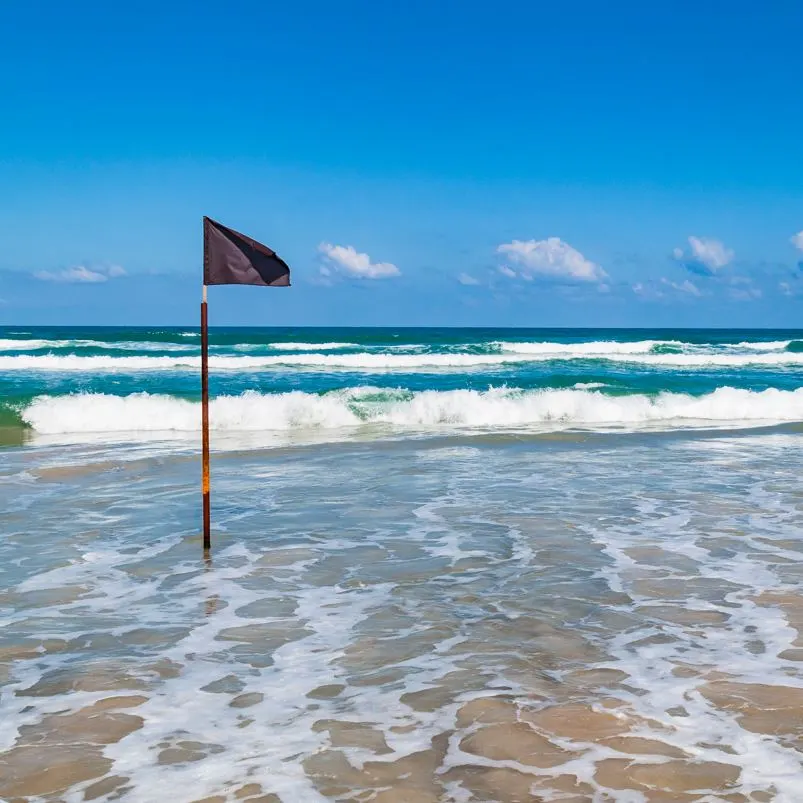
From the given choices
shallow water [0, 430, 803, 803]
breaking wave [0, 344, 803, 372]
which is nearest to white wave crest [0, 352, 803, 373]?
breaking wave [0, 344, 803, 372]

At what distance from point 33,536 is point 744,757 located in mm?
6955

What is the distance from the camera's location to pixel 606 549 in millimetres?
7812

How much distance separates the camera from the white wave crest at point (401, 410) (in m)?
20.3

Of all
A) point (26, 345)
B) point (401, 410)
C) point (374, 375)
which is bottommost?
point (401, 410)

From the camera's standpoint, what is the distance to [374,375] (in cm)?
3591

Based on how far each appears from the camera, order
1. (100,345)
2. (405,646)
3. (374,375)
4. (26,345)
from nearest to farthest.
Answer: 1. (405,646)
2. (374,375)
3. (100,345)
4. (26,345)

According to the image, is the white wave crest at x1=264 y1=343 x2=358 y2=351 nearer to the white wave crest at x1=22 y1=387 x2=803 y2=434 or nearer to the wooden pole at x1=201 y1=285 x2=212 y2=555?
the white wave crest at x1=22 y1=387 x2=803 y2=434

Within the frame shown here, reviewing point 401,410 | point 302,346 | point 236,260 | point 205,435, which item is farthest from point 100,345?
point 236,260

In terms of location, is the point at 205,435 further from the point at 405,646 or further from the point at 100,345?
the point at 100,345

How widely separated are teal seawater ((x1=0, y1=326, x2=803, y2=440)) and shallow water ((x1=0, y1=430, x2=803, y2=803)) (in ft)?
36.2

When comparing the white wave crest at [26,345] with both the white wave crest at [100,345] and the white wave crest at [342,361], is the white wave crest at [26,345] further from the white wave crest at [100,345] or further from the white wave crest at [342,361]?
the white wave crest at [342,361]

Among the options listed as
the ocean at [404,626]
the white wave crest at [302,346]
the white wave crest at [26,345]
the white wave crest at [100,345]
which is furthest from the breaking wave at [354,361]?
the ocean at [404,626]

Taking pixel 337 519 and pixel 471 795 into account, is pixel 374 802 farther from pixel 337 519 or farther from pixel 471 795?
pixel 337 519

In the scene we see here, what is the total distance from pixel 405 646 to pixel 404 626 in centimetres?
39
